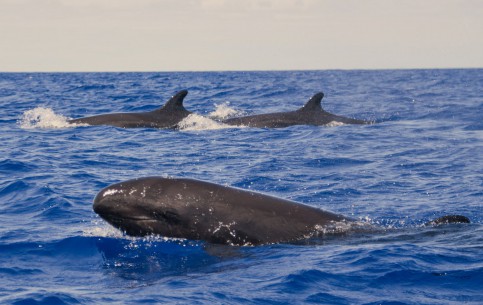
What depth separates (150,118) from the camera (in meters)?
28.8

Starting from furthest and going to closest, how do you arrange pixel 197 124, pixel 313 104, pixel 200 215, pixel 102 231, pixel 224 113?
pixel 224 113, pixel 313 104, pixel 197 124, pixel 102 231, pixel 200 215

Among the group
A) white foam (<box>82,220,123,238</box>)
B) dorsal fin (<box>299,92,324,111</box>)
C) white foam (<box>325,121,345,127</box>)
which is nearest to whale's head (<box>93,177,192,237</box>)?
white foam (<box>82,220,123,238</box>)

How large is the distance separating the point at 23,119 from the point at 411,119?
52.0 feet

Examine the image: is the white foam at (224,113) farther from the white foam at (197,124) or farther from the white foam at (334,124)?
the white foam at (334,124)

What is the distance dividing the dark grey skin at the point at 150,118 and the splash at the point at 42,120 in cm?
Result: 60

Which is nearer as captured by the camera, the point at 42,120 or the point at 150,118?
the point at 150,118

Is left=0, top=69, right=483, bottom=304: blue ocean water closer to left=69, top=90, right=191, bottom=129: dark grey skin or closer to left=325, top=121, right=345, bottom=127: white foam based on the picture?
left=325, top=121, right=345, bottom=127: white foam

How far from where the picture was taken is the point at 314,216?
39.3ft

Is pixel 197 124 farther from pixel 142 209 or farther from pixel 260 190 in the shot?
pixel 142 209

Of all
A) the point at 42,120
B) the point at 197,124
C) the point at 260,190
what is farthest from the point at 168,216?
the point at 42,120

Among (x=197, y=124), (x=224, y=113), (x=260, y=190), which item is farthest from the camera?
(x=224, y=113)

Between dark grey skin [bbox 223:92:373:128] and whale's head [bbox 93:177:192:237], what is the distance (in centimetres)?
1698

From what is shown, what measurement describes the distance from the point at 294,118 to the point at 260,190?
496 inches

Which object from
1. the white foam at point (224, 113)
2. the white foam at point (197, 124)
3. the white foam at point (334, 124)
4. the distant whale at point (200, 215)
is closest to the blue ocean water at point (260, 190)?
the white foam at point (197, 124)
